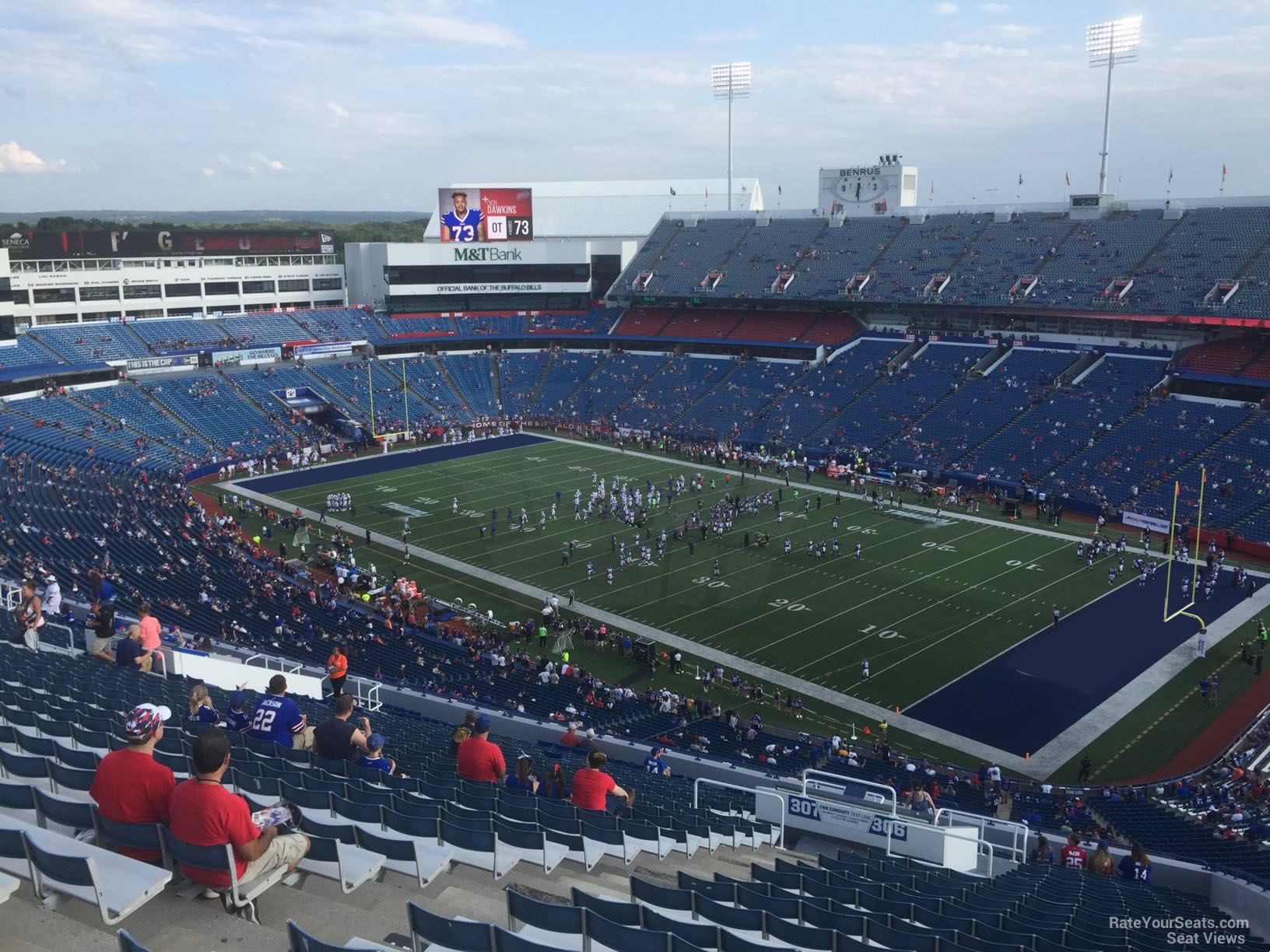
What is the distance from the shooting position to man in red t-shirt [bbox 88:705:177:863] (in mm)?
5508

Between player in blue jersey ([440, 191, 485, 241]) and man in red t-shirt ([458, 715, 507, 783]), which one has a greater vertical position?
player in blue jersey ([440, 191, 485, 241])

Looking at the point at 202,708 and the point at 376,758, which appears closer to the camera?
the point at 376,758

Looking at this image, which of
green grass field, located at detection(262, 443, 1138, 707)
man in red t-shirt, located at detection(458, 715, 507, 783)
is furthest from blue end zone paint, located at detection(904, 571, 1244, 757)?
man in red t-shirt, located at detection(458, 715, 507, 783)

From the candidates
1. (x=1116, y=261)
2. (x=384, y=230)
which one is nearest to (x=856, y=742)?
(x=1116, y=261)

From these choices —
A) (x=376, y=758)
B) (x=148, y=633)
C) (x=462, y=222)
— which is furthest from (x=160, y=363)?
(x=376, y=758)

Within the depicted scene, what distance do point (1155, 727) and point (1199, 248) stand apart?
35761 millimetres

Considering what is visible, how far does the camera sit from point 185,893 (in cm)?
541

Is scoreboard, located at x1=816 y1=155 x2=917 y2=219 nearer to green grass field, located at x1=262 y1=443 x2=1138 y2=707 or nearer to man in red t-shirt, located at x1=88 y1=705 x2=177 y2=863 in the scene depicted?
green grass field, located at x1=262 y1=443 x2=1138 y2=707

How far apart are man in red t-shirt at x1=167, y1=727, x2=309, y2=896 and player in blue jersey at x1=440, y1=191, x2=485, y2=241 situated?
68298 mm

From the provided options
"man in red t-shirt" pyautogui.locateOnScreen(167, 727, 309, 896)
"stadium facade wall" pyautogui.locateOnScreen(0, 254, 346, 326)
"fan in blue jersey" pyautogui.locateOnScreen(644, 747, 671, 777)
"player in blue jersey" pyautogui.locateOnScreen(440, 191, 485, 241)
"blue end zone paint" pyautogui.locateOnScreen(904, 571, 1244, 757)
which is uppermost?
"player in blue jersey" pyautogui.locateOnScreen(440, 191, 485, 241)

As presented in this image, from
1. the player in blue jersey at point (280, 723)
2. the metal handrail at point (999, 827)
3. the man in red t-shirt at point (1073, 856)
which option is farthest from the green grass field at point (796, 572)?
the player in blue jersey at point (280, 723)

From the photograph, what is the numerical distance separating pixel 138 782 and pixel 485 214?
68895 mm

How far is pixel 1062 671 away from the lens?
1005 inches

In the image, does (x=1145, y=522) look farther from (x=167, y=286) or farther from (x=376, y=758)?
(x=167, y=286)
